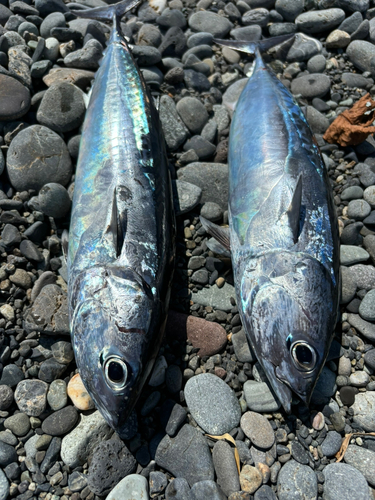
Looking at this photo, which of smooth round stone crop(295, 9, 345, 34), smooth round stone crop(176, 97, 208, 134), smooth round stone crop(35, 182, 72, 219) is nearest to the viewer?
smooth round stone crop(35, 182, 72, 219)

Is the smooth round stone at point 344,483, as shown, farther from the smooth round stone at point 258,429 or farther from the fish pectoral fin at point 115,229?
the fish pectoral fin at point 115,229

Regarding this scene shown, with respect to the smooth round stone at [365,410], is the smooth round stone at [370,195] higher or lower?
higher

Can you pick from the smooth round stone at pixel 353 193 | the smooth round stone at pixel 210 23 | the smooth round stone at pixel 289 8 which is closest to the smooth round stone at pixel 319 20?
the smooth round stone at pixel 289 8

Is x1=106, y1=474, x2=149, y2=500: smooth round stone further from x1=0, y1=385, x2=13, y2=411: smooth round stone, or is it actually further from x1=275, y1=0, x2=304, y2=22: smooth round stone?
x1=275, y1=0, x2=304, y2=22: smooth round stone

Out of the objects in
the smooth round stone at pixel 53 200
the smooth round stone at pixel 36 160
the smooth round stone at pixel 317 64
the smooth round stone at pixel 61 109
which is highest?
the smooth round stone at pixel 317 64

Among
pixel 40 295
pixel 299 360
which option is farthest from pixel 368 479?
pixel 40 295

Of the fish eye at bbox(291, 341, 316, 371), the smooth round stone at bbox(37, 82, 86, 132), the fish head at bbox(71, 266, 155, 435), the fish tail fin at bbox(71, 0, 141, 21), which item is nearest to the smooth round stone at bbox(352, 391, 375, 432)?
the fish eye at bbox(291, 341, 316, 371)

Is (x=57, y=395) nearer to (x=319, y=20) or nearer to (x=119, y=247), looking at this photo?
(x=119, y=247)

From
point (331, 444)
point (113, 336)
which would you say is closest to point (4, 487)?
point (113, 336)
